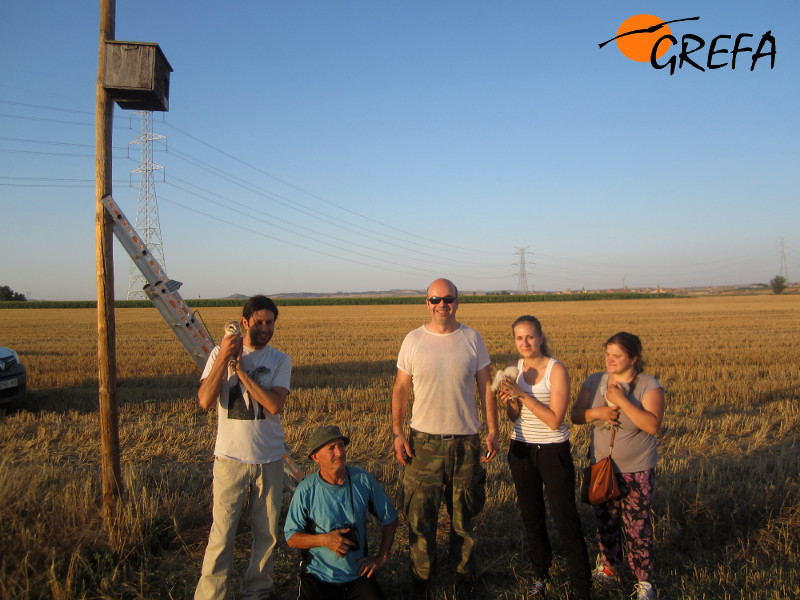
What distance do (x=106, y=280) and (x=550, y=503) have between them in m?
3.64

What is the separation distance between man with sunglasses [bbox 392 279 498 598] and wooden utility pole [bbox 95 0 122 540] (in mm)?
2254

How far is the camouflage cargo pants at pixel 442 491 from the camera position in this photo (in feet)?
12.1

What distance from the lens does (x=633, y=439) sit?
3.79 metres

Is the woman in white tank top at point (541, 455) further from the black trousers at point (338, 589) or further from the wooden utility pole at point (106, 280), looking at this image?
the wooden utility pole at point (106, 280)

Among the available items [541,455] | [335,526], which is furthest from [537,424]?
[335,526]

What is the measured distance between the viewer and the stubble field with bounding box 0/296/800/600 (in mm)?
3793

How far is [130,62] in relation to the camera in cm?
413

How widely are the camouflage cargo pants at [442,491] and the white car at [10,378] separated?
8222 millimetres

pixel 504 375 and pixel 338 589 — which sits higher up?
pixel 504 375

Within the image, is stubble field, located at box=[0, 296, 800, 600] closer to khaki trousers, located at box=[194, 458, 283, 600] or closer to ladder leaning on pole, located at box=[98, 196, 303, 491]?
khaki trousers, located at box=[194, 458, 283, 600]

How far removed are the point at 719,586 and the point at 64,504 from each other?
482 centimetres

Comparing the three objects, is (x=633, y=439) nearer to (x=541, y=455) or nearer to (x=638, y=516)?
(x=638, y=516)

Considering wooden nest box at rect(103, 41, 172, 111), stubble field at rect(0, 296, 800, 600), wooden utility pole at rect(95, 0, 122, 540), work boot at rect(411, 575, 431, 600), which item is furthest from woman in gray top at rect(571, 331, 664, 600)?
wooden nest box at rect(103, 41, 172, 111)

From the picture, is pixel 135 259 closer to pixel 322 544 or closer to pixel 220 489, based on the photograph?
pixel 220 489
